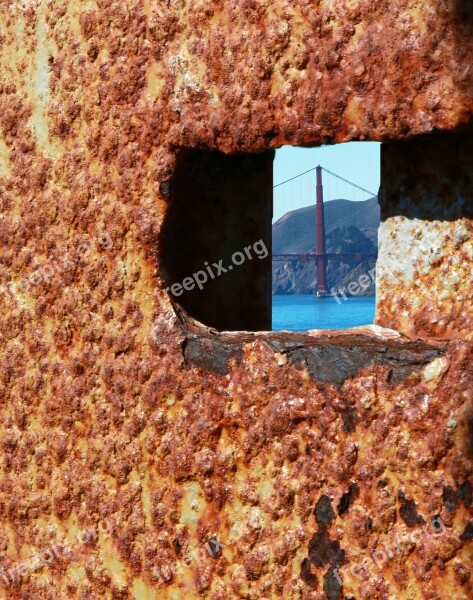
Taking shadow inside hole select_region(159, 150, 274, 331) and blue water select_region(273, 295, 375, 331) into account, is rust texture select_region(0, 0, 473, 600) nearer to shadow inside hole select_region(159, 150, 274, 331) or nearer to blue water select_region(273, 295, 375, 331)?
shadow inside hole select_region(159, 150, 274, 331)

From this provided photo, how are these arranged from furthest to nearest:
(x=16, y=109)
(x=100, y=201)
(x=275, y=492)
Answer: (x=16, y=109)
(x=100, y=201)
(x=275, y=492)

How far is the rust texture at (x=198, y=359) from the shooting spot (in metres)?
1.96

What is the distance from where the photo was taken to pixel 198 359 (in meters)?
2.24

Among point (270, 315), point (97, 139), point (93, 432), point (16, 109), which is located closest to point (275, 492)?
point (93, 432)

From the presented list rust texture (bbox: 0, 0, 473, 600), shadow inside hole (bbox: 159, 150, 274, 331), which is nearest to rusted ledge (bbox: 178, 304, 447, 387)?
rust texture (bbox: 0, 0, 473, 600)

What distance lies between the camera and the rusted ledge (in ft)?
6.47

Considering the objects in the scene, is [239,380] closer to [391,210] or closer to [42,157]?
[391,210]

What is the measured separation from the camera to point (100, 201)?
2418mm

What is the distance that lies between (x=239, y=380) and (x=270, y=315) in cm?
64

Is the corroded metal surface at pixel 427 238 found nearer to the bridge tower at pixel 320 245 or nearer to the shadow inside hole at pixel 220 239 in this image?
the shadow inside hole at pixel 220 239

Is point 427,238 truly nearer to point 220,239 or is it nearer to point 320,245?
point 220,239

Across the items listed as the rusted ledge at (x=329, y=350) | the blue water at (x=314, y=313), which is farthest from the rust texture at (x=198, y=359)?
the blue water at (x=314, y=313)

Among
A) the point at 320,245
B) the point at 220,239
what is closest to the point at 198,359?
the point at 220,239

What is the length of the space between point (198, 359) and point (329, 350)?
0.32m
